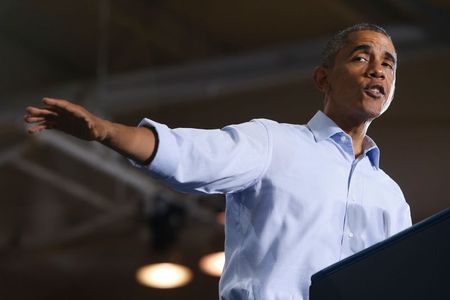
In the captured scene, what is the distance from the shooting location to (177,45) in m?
5.30

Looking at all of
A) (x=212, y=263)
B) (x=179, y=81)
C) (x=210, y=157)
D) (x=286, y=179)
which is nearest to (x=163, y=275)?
(x=212, y=263)

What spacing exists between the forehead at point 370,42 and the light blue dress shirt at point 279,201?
0.22 meters

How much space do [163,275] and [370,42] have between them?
15.8ft

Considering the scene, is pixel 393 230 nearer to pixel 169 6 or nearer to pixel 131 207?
pixel 169 6

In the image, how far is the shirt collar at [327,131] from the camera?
Answer: 1724 mm

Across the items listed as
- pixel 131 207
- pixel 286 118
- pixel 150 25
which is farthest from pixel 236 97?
pixel 131 207

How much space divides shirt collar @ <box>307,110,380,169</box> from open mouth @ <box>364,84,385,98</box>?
0.25ft

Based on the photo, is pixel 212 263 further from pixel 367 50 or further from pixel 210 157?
pixel 210 157

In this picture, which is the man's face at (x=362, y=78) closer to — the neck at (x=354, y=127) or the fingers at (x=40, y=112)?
the neck at (x=354, y=127)

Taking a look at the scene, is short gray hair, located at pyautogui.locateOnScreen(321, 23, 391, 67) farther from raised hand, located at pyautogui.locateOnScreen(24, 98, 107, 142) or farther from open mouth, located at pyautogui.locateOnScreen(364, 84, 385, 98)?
raised hand, located at pyautogui.locateOnScreen(24, 98, 107, 142)

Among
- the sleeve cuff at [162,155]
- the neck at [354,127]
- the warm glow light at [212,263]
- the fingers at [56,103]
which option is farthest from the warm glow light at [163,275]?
the fingers at [56,103]

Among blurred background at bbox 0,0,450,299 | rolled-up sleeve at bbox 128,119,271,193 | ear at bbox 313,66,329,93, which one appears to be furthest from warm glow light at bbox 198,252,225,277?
rolled-up sleeve at bbox 128,119,271,193

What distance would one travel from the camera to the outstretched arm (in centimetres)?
133

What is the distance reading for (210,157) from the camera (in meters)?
1.49
